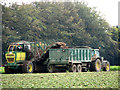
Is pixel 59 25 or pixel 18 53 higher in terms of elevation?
pixel 59 25

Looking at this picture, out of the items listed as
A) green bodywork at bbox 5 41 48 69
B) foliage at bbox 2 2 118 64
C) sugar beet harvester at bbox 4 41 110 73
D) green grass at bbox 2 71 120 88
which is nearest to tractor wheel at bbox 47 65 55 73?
sugar beet harvester at bbox 4 41 110 73

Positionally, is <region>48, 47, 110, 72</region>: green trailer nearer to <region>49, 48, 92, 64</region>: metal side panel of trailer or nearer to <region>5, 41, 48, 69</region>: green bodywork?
<region>49, 48, 92, 64</region>: metal side panel of trailer

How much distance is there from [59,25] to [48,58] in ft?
79.2

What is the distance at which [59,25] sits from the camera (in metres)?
57.0

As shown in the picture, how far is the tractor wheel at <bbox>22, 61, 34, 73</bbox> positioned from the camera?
3131 centimetres

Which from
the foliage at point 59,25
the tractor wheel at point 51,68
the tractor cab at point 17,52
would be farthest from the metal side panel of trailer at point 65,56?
the foliage at point 59,25

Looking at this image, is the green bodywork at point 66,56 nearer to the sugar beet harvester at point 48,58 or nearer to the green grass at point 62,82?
the sugar beet harvester at point 48,58

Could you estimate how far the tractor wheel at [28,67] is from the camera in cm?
3131

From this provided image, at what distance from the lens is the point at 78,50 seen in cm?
3231

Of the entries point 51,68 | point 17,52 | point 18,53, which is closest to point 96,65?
point 51,68

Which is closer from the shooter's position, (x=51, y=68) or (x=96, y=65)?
(x=51, y=68)

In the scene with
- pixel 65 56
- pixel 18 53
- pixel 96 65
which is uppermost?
pixel 18 53

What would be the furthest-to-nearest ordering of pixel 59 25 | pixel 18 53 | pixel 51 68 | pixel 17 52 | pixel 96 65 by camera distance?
pixel 59 25
pixel 96 65
pixel 51 68
pixel 18 53
pixel 17 52

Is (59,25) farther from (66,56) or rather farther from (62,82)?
(62,82)
